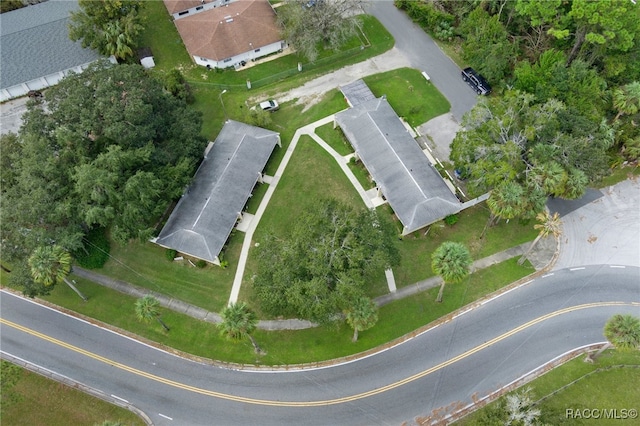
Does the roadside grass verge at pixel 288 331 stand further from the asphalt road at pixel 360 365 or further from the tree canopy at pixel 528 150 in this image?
the tree canopy at pixel 528 150

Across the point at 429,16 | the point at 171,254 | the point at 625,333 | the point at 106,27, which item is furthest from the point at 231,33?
the point at 625,333

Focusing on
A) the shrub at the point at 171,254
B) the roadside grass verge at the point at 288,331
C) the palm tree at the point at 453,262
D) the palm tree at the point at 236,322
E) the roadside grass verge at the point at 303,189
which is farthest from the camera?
the roadside grass verge at the point at 303,189

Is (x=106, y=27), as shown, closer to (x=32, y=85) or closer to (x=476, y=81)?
(x=32, y=85)

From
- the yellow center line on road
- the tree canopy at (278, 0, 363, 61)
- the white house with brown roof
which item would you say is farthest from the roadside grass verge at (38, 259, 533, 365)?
the tree canopy at (278, 0, 363, 61)

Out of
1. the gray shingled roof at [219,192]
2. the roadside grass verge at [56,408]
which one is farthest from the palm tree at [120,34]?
the roadside grass verge at [56,408]

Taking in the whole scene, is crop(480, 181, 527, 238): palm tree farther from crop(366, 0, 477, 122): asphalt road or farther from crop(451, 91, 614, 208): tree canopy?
crop(366, 0, 477, 122): asphalt road

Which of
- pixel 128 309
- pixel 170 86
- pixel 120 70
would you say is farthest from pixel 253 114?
pixel 128 309

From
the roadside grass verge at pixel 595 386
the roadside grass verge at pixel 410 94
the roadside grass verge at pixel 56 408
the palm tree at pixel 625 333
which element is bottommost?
the roadside grass verge at pixel 595 386
